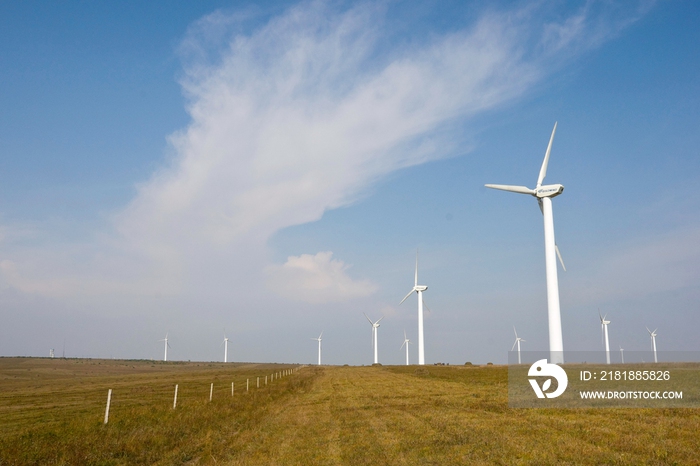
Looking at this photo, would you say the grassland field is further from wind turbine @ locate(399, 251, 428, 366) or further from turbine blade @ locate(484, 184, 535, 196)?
wind turbine @ locate(399, 251, 428, 366)

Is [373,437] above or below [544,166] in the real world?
below

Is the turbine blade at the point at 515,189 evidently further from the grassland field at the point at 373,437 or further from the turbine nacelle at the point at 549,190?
the grassland field at the point at 373,437

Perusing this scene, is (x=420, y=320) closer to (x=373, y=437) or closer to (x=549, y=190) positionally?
(x=549, y=190)

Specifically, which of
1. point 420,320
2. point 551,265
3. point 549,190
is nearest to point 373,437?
point 551,265

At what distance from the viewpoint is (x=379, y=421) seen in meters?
26.1

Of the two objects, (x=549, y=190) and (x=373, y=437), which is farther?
(x=549, y=190)

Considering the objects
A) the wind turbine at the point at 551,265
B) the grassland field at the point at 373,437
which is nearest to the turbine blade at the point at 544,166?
the wind turbine at the point at 551,265

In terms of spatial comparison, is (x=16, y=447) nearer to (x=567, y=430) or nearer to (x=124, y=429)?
(x=124, y=429)

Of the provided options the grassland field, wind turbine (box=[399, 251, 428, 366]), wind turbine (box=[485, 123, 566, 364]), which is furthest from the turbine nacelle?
wind turbine (box=[399, 251, 428, 366])

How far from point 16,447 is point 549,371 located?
4068 centimetres

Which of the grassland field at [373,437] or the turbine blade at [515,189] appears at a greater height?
the turbine blade at [515,189]

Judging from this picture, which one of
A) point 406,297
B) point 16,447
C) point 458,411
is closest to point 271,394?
point 458,411

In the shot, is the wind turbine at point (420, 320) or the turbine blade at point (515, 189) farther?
the wind turbine at point (420, 320)

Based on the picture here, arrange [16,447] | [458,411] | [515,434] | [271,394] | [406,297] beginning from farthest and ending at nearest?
[406,297] < [271,394] < [458,411] < [515,434] < [16,447]
